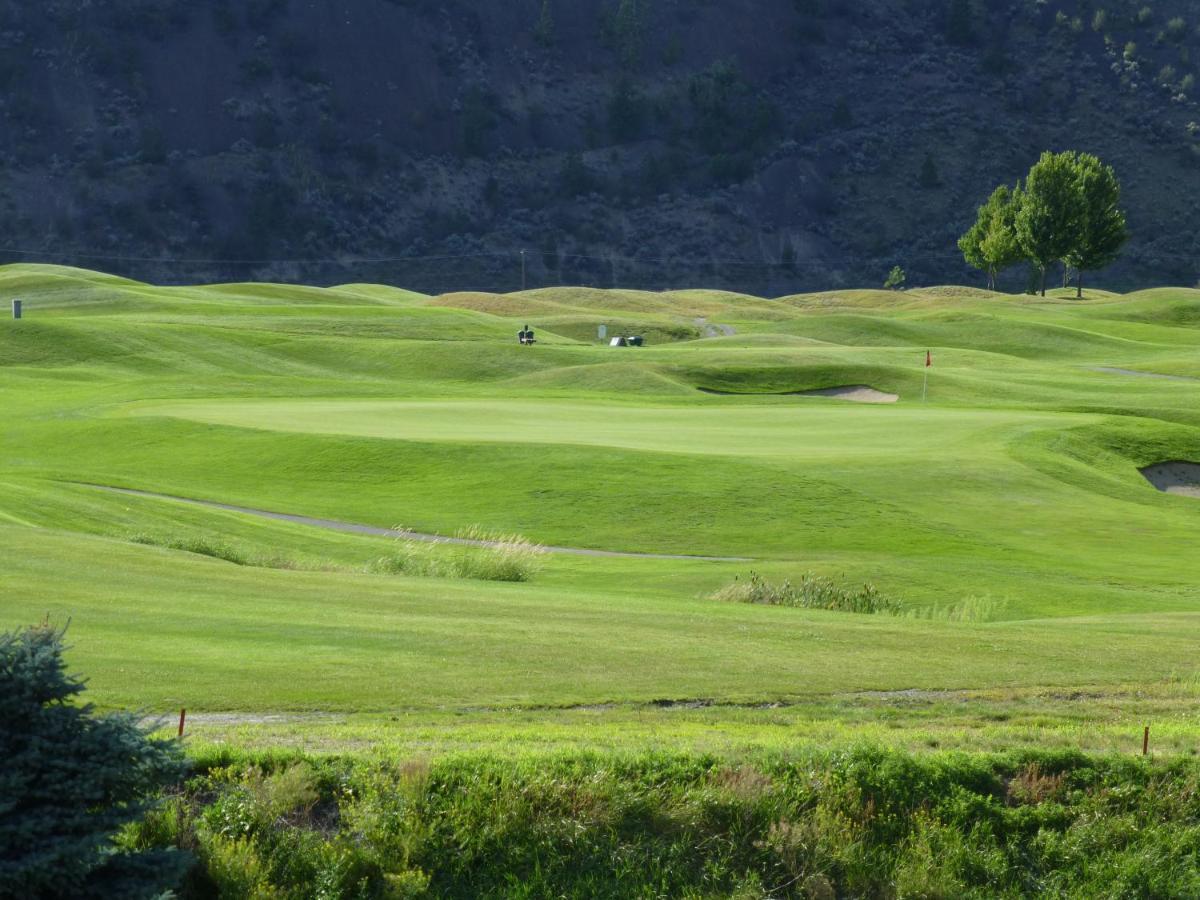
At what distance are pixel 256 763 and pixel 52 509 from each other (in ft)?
55.3

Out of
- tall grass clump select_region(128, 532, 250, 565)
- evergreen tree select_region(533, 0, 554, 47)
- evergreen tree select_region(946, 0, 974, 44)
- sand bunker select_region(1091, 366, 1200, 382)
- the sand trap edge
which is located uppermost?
evergreen tree select_region(946, 0, 974, 44)

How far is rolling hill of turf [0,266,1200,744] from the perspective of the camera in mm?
15500

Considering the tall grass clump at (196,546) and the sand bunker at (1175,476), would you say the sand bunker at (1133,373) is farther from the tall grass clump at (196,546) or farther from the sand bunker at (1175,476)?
the tall grass clump at (196,546)

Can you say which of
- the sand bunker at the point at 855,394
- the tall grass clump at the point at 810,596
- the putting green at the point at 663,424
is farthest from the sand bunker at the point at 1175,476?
the tall grass clump at the point at 810,596

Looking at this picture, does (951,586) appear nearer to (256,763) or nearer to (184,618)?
(184,618)

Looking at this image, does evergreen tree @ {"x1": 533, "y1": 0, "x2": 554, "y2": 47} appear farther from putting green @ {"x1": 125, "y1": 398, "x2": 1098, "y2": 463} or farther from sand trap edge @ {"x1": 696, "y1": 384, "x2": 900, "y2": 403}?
putting green @ {"x1": 125, "y1": 398, "x2": 1098, "y2": 463}

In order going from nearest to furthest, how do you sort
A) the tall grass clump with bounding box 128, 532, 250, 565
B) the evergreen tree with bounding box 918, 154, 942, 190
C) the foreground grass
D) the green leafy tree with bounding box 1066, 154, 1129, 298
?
the foreground grass, the tall grass clump with bounding box 128, 532, 250, 565, the green leafy tree with bounding box 1066, 154, 1129, 298, the evergreen tree with bounding box 918, 154, 942, 190

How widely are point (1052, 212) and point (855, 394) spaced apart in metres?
54.7

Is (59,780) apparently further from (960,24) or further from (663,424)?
(960,24)

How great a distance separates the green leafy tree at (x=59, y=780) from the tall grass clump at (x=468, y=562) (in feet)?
48.4

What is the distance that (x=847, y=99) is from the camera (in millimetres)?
186375

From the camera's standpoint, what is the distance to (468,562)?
25.3 meters

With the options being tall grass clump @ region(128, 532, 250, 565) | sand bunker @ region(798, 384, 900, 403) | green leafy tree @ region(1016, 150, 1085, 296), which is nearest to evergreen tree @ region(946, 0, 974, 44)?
green leafy tree @ region(1016, 150, 1085, 296)

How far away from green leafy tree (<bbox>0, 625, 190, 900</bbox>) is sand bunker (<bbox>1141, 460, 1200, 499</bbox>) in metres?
33.3
